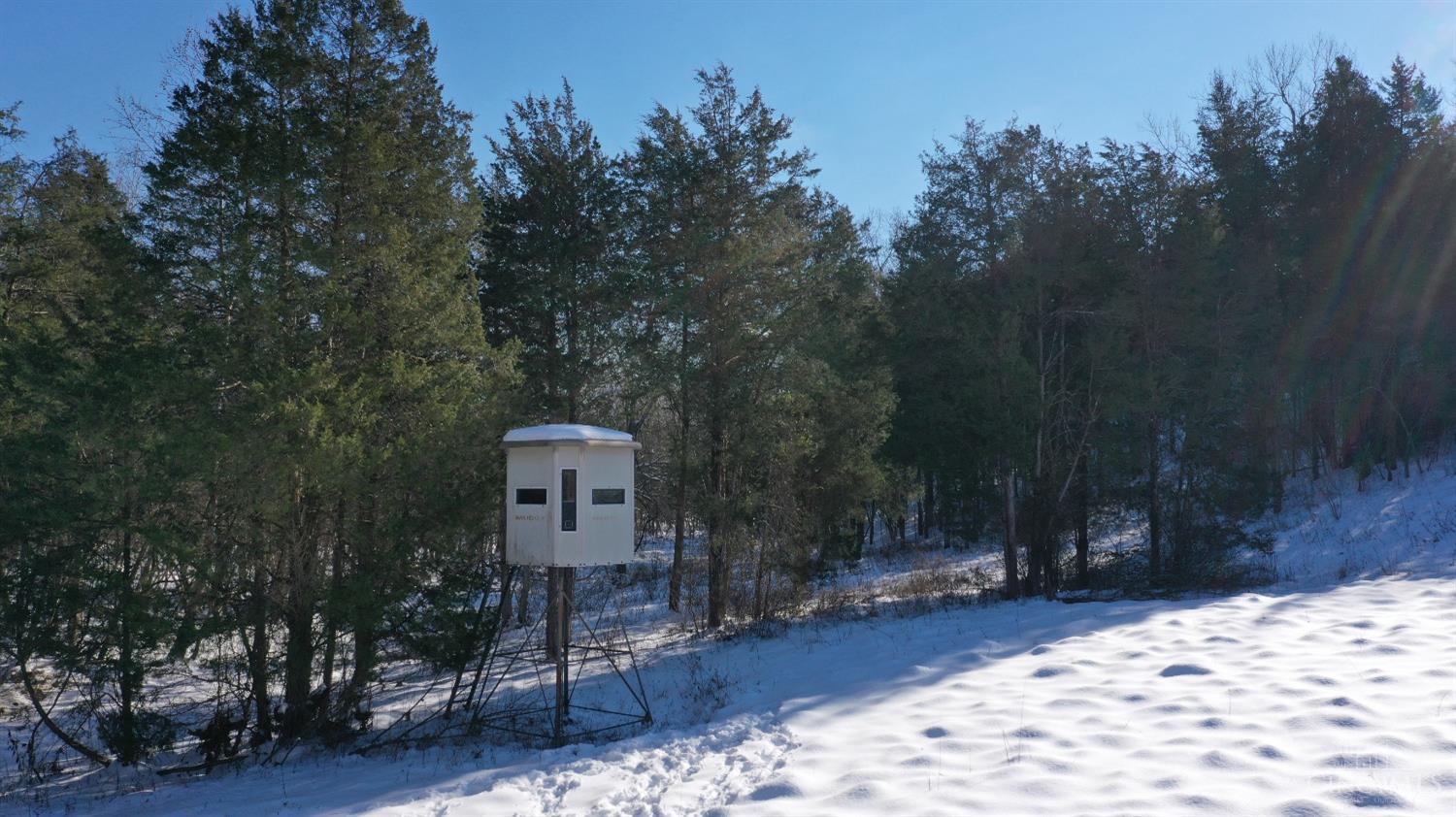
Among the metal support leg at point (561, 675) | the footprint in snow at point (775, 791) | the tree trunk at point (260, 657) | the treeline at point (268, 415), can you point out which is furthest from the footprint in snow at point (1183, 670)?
the tree trunk at point (260, 657)

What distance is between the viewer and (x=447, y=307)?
33.4 ft

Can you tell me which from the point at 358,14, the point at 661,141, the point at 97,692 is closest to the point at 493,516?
the point at 97,692

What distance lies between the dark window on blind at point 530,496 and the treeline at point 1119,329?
31.2 feet

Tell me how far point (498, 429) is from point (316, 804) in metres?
5.09

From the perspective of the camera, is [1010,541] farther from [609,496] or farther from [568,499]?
[568,499]

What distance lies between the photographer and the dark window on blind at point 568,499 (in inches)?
334

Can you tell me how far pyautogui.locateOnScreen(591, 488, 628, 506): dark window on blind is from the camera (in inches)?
340

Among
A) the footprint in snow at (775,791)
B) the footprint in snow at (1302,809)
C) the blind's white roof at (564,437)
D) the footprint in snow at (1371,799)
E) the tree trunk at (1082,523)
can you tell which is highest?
the blind's white roof at (564,437)

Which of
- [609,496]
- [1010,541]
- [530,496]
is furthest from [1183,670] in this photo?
[1010,541]

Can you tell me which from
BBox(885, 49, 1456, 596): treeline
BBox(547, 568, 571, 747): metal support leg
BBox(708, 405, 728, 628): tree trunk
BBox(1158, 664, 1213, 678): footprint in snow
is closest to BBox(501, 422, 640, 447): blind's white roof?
BBox(547, 568, 571, 747): metal support leg

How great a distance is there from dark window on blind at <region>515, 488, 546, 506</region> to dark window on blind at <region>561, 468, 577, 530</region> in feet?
0.67

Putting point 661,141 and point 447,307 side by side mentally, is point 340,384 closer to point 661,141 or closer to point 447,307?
point 447,307

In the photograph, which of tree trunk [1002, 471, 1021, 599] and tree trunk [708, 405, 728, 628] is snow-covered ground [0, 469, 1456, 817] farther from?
tree trunk [1002, 471, 1021, 599]

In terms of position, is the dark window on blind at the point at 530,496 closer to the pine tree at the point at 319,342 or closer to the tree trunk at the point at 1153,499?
the pine tree at the point at 319,342
